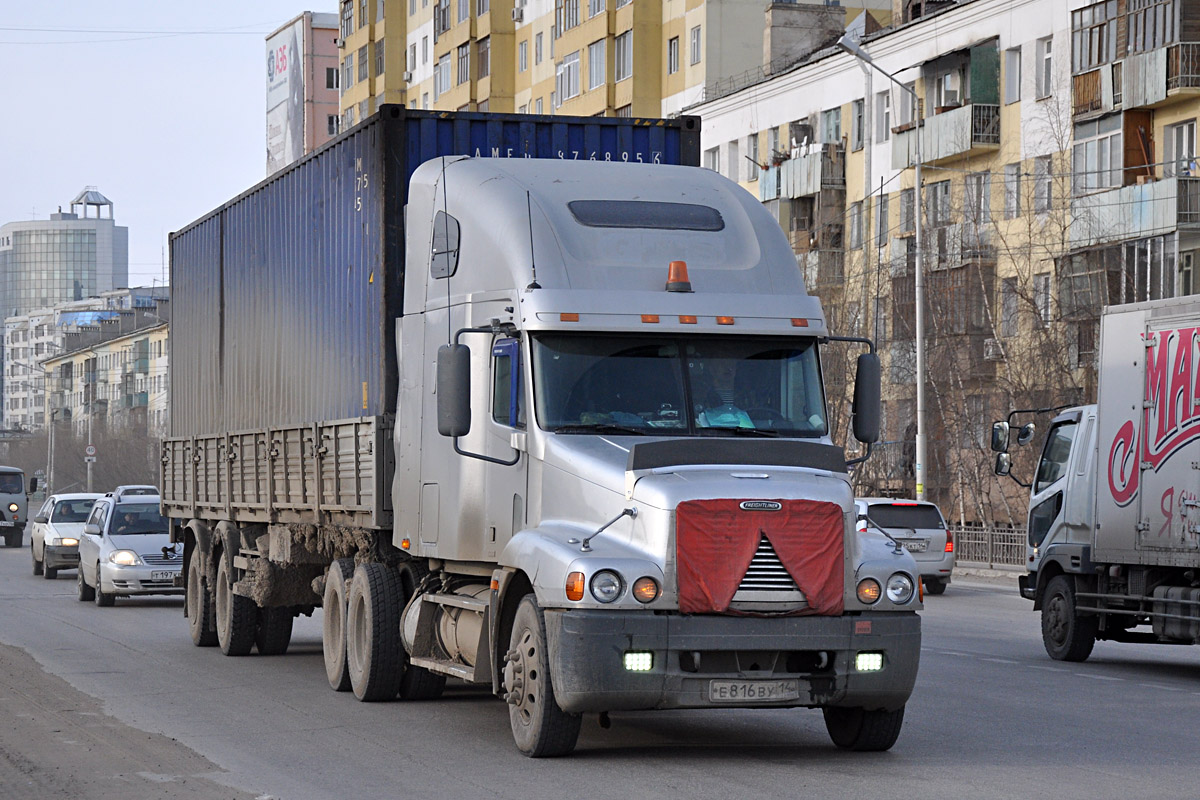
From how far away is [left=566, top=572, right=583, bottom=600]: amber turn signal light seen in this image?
33.9ft

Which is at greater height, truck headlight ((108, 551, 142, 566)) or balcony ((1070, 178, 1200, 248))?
balcony ((1070, 178, 1200, 248))

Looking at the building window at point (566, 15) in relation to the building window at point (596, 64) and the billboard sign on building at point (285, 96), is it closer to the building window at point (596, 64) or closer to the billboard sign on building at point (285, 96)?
the building window at point (596, 64)

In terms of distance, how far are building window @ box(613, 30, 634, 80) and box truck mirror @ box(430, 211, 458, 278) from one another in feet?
181

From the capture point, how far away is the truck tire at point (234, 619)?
18.2 meters

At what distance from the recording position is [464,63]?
271 feet

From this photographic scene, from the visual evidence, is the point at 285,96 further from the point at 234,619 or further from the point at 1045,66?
the point at 234,619

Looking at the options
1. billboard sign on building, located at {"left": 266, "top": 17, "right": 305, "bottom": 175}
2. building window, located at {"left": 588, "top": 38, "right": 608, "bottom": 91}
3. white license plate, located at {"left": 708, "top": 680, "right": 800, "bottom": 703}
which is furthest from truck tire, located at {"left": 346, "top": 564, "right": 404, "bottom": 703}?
billboard sign on building, located at {"left": 266, "top": 17, "right": 305, "bottom": 175}

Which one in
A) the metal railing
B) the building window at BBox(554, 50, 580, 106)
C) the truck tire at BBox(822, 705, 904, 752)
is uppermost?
the building window at BBox(554, 50, 580, 106)

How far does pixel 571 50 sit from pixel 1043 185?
29238 mm

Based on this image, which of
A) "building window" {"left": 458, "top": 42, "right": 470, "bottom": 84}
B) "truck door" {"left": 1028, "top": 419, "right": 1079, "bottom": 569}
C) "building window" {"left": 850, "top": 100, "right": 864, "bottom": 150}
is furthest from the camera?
"building window" {"left": 458, "top": 42, "right": 470, "bottom": 84}

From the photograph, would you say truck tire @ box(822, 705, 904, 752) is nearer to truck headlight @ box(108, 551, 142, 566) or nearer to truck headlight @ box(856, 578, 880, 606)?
truck headlight @ box(856, 578, 880, 606)

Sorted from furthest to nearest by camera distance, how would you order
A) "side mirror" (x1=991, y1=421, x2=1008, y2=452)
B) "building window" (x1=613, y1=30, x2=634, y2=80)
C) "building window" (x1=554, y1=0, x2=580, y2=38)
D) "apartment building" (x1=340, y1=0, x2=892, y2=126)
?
"building window" (x1=554, y1=0, x2=580, y2=38) → "building window" (x1=613, y1=30, x2=634, y2=80) → "apartment building" (x1=340, y1=0, x2=892, y2=126) → "side mirror" (x1=991, y1=421, x2=1008, y2=452)

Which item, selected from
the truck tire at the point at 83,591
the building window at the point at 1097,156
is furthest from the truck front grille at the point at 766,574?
the building window at the point at 1097,156

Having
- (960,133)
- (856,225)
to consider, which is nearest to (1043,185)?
(960,133)
